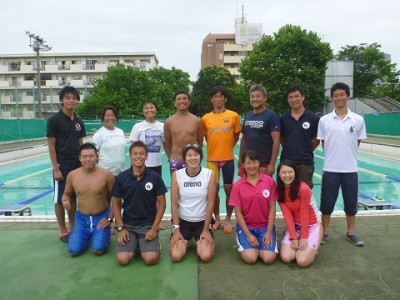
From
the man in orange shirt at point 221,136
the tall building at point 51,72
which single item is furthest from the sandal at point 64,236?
the tall building at point 51,72

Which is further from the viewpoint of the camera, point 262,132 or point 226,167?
point 226,167

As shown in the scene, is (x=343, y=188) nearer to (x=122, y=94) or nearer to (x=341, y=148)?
(x=341, y=148)

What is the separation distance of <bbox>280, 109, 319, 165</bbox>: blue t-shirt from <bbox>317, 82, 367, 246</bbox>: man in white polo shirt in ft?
0.32

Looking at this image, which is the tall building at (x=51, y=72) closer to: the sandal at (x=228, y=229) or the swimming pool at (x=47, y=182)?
the swimming pool at (x=47, y=182)

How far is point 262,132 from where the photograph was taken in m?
4.24

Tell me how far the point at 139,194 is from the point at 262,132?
1.70m

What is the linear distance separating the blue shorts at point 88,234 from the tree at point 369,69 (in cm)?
3548

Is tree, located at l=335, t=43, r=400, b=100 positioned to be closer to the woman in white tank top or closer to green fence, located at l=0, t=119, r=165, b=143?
green fence, located at l=0, t=119, r=165, b=143

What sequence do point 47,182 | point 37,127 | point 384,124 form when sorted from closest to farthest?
1. point 47,182
2. point 384,124
3. point 37,127

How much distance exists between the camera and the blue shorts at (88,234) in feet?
12.3

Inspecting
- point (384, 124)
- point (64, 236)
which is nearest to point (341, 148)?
point (64, 236)

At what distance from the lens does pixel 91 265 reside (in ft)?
11.5

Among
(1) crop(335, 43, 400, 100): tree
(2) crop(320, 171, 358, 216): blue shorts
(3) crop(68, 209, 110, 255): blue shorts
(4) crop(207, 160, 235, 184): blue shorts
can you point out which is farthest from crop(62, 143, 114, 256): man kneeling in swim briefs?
(1) crop(335, 43, 400, 100): tree

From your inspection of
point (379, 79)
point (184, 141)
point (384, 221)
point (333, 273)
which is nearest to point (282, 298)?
point (333, 273)
